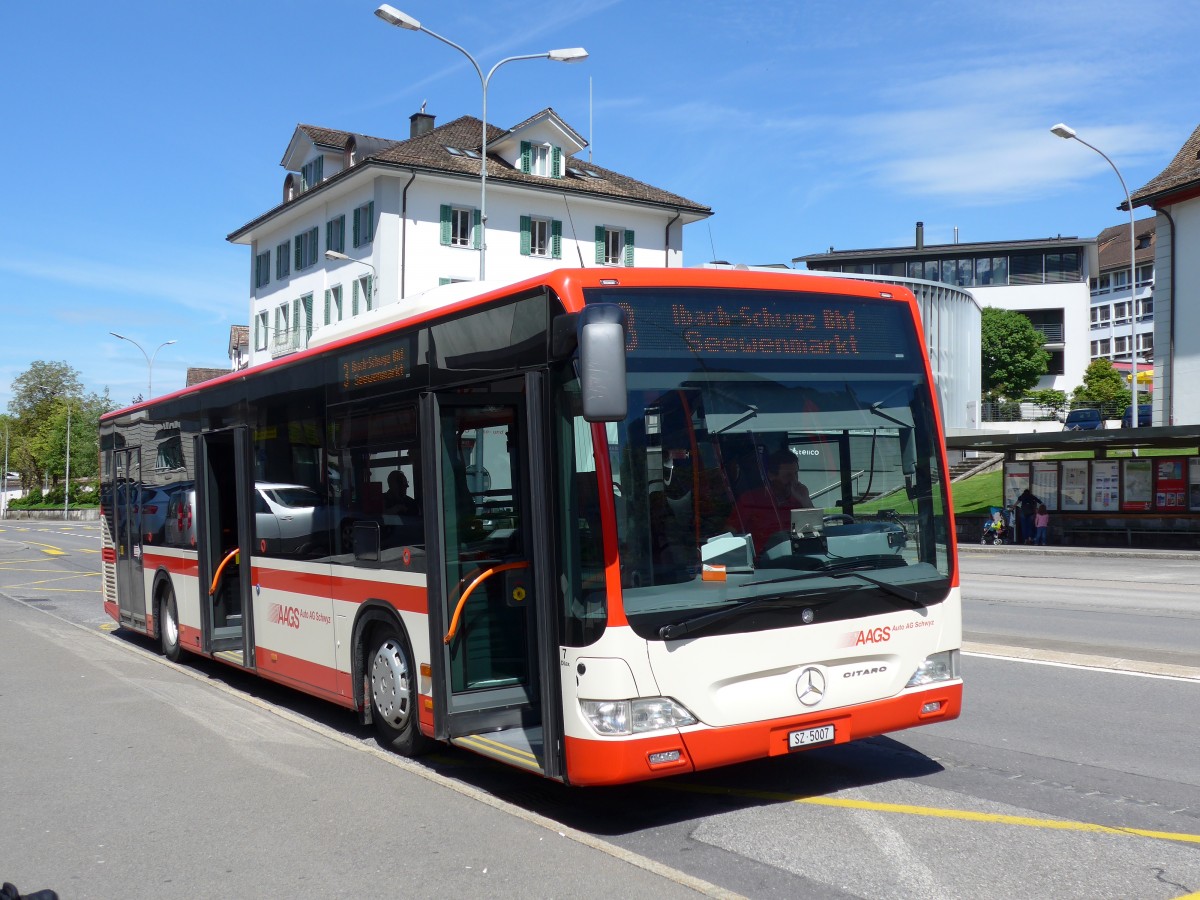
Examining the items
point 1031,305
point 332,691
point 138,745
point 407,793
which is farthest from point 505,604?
point 1031,305

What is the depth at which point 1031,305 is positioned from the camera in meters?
98.4

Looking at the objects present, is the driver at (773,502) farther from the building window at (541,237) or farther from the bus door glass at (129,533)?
the building window at (541,237)

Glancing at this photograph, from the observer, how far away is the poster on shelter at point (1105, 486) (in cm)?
3306

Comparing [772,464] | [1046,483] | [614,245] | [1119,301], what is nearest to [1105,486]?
[1046,483]

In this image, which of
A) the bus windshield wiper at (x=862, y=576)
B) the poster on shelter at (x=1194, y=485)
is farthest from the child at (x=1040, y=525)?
the bus windshield wiper at (x=862, y=576)

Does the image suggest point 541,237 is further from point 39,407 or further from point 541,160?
point 39,407

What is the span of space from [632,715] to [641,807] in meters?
1.01

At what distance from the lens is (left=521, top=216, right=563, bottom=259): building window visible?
174ft

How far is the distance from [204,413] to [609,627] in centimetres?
686

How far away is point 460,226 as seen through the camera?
168 feet

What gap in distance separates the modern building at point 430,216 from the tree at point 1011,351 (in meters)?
41.7

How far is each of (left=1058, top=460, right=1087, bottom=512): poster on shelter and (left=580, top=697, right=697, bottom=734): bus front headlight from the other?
30781 mm

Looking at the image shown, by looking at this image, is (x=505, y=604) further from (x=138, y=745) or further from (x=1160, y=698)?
(x=1160, y=698)

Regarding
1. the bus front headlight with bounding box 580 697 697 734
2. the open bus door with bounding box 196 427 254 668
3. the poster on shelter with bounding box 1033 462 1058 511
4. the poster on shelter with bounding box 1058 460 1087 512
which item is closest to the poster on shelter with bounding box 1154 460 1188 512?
the poster on shelter with bounding box 1058 460 1087 512
